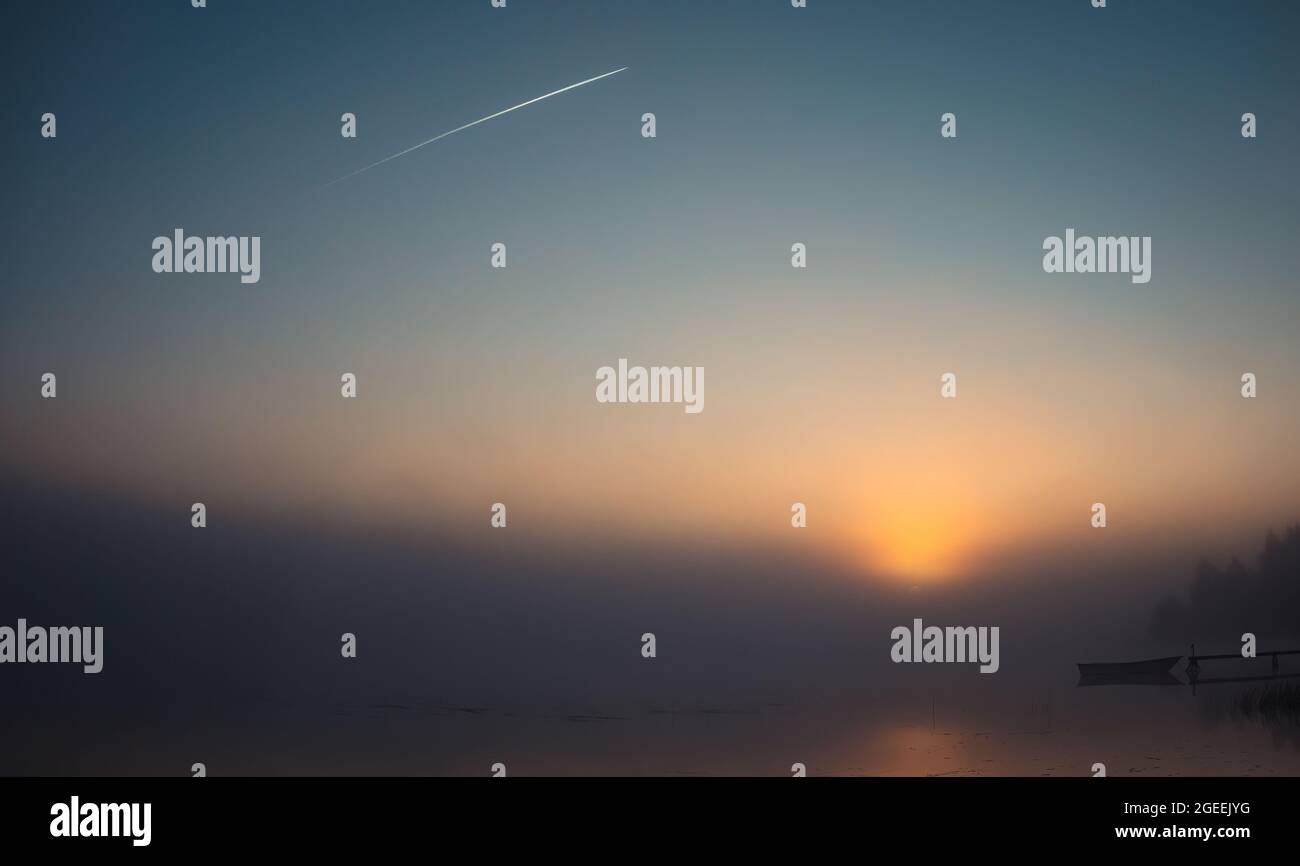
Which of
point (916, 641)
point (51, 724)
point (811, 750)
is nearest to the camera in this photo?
point (916, 641)

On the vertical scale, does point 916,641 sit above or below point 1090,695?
above

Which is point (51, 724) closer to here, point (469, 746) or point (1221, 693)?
point (469, 746)
